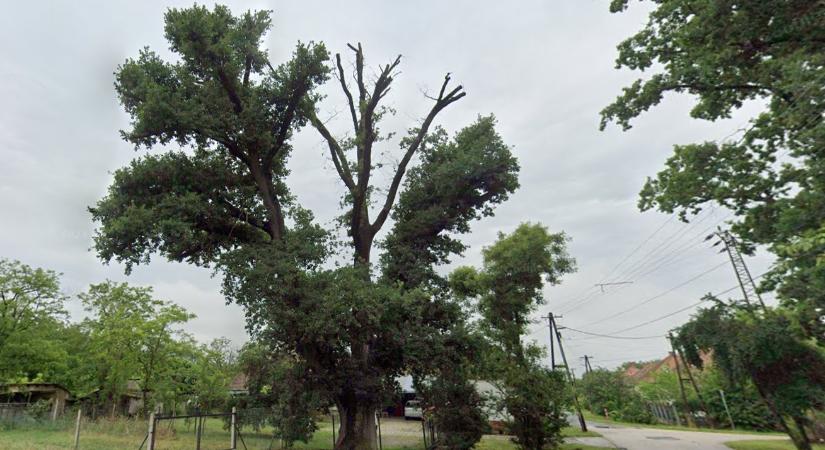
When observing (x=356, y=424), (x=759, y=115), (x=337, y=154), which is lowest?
(x=356, y=424)

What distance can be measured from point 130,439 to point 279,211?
10.5 meters

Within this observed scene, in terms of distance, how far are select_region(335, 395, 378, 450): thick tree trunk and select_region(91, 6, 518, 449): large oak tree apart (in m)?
0.04

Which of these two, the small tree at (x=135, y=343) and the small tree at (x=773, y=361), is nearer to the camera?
the small tree at (x=773, y=361)

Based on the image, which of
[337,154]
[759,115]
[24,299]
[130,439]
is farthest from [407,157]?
[24,299]

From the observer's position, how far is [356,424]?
42.5ft

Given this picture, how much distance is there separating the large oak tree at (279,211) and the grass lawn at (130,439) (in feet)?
14.6

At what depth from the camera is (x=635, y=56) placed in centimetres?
1062

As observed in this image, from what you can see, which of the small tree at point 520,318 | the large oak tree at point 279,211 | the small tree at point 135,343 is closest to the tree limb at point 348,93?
the large oak tree at point 279,211

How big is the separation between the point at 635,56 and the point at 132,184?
1424cm

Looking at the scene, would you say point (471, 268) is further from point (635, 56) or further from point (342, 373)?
point (635, 56)

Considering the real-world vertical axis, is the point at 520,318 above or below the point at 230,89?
below

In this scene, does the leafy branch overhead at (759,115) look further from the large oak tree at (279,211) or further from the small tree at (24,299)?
the small tree at (24,299)

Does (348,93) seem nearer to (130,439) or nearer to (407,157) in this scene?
(407,157)

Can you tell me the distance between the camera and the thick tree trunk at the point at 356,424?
12656mm
